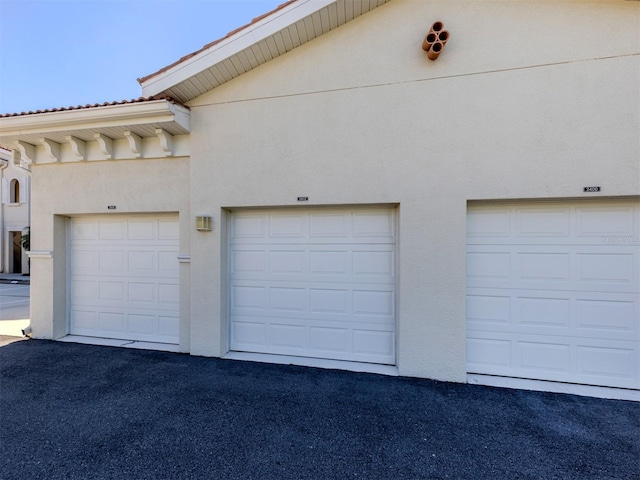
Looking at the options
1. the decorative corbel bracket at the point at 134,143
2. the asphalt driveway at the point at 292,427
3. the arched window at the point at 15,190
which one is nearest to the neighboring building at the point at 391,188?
the decorative corbel bracket at the point at 134,143

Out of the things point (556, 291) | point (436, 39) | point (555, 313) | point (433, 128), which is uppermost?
point (436, 39)

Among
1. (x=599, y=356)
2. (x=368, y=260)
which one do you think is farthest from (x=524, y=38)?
(x=599, y=356)

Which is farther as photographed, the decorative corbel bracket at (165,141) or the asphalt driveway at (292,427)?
the decorative corbel bracket at (165,141)

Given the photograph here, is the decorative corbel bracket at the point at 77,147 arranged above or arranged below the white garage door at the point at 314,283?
above

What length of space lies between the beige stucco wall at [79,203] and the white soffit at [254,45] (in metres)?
1.18

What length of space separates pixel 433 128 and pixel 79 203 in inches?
239

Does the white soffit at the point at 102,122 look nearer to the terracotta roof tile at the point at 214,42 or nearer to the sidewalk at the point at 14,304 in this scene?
the terracotta roof tile at the point at 214,42

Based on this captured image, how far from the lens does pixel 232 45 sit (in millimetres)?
3943

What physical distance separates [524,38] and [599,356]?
4209mm

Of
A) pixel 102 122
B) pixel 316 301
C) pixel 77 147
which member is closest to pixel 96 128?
pixel 102 122

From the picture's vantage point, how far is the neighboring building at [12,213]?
14531 millimetres

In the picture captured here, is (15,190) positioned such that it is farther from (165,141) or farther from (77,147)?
(165,141)

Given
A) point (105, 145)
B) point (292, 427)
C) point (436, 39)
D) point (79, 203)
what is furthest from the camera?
point (79, 203)

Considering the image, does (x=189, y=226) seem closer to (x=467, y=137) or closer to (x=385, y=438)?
(x=385, y=438)
